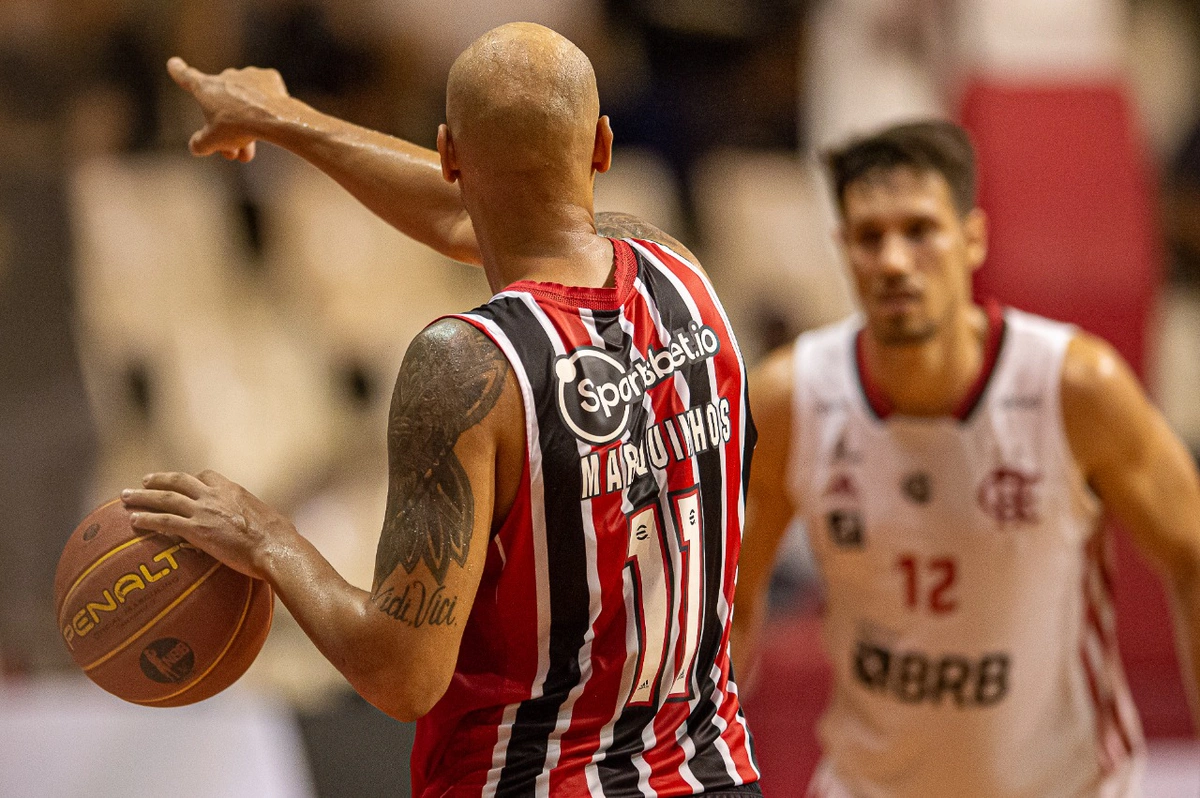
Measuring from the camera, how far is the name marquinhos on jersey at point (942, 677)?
3.99 m

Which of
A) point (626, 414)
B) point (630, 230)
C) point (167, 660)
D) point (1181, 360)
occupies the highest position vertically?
point (630, 230)

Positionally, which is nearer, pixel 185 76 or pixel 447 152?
pixel 447 152

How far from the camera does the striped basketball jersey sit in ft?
7.16

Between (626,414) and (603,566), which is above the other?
(626,414)

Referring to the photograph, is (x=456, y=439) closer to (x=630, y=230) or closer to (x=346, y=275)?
(x=630, y=230)

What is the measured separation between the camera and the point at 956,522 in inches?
158

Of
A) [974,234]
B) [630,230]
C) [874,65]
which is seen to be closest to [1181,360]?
[874,65]

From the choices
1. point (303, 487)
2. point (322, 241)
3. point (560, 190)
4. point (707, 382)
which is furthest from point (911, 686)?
point (322, 241)

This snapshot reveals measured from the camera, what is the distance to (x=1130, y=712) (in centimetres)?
400

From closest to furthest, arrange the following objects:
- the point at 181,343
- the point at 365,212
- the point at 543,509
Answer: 1. the point at 543,509
2. the point at 181,343
3. the point at 365,212

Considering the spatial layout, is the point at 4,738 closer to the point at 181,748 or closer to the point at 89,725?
the point at 89,725

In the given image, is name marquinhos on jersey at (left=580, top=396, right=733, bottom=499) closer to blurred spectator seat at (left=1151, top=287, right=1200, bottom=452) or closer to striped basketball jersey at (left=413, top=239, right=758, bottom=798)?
striped basketball jersey at (left=413, top=239, right=758, bottom=798)

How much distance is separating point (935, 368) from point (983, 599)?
0.61 metres

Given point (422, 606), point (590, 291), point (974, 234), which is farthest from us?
point (974, 234)
